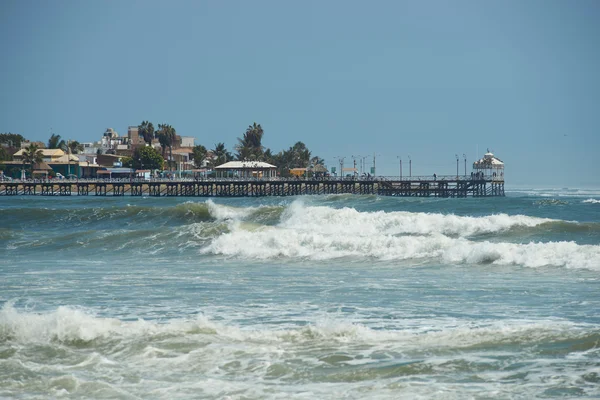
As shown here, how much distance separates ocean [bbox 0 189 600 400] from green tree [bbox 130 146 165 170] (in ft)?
324

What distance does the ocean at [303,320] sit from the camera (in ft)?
30.8

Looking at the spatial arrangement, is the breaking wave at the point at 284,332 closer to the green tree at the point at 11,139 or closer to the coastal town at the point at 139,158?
the coastal town at the point at 139,158

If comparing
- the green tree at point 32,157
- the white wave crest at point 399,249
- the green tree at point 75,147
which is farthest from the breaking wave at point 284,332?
the green tree at point 75,147

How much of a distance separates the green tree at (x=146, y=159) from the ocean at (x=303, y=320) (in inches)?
3886

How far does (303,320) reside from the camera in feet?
42.1

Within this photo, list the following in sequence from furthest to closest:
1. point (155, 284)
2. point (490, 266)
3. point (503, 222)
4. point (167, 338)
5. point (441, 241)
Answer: point (503, 222), point (441, 241), point (490, 266), point (155, 284), point (167, 338)

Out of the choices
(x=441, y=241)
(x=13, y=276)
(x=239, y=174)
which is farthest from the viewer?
(x=239, y=174)

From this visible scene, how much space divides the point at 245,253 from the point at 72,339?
46.2 feet

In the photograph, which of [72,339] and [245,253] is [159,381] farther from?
[245,253]

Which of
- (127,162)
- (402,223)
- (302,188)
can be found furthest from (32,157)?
(402,223)

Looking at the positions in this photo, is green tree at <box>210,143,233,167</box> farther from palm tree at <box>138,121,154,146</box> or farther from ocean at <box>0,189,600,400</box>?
ocean at <box>0,189,600,400</box>

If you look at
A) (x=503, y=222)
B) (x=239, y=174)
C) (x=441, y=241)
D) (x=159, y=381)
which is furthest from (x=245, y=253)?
(x=239, y=174)

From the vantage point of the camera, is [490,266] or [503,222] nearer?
[490,266]

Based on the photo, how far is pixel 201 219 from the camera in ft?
146
